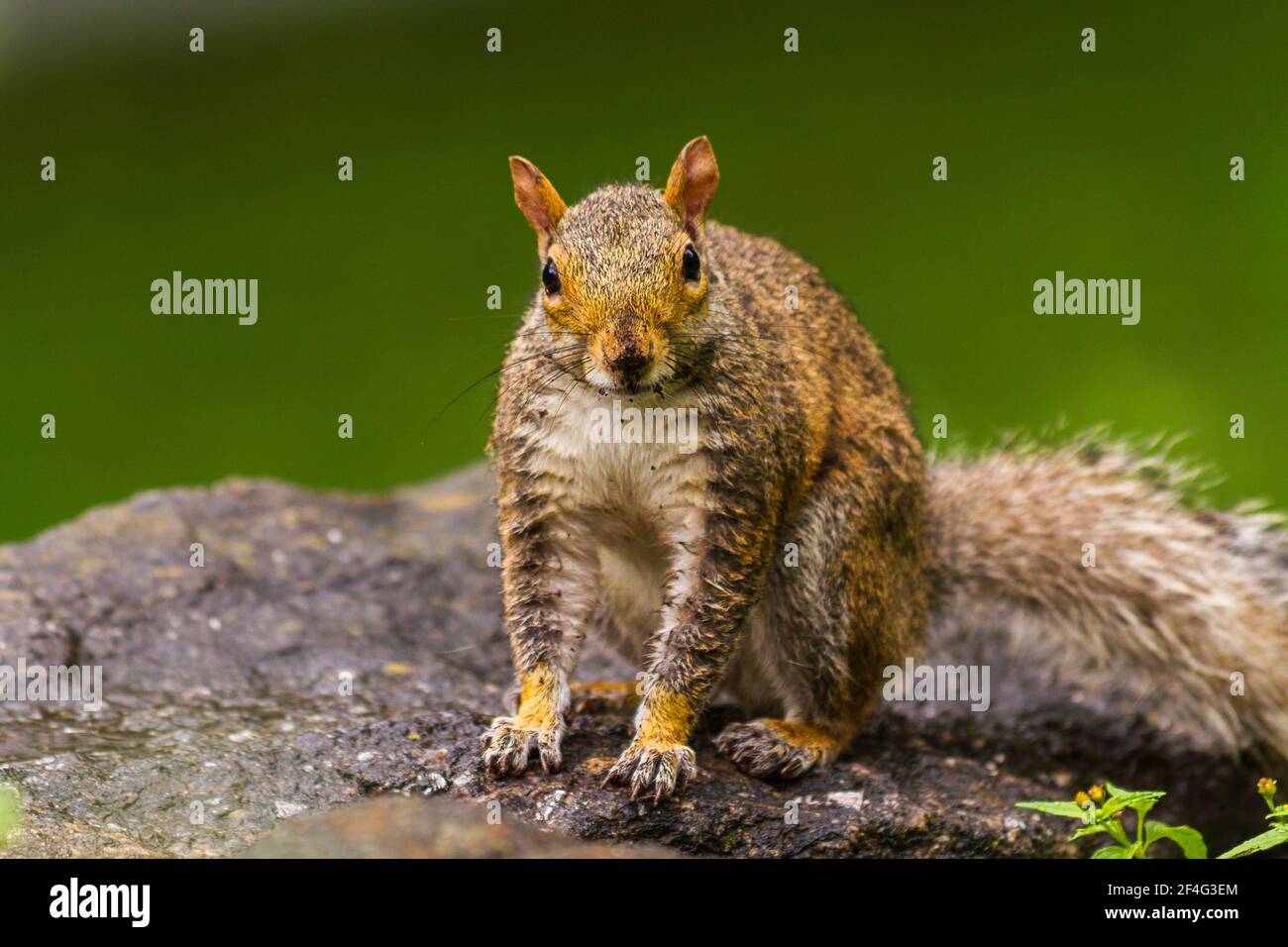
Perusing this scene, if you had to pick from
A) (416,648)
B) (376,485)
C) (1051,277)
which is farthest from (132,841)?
(1051,277)

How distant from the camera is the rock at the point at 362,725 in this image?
11.7 feet

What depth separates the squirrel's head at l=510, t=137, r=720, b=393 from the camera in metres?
3.44

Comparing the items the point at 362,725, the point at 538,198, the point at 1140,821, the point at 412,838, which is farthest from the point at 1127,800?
the point at 538,198

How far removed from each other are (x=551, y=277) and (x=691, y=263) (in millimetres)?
317

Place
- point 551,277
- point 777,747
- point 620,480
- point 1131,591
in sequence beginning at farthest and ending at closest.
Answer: point 1131,591 < point 777,747 < point 620,480 < point 551,277

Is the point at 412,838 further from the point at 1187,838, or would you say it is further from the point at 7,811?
the point at 1187,838

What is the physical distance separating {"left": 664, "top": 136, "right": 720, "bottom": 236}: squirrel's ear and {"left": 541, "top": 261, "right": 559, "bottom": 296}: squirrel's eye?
358mm

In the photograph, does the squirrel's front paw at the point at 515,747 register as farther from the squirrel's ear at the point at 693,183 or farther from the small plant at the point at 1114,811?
the squirrel's ear at the point at 693,183

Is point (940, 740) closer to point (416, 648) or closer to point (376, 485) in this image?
point (416, 648)

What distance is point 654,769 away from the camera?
11.9ft

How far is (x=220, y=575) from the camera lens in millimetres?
5180

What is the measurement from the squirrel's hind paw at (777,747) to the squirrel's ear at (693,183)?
4.21 ft

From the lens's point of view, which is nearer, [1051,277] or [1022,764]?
[1022,764]

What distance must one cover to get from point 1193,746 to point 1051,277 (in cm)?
307
